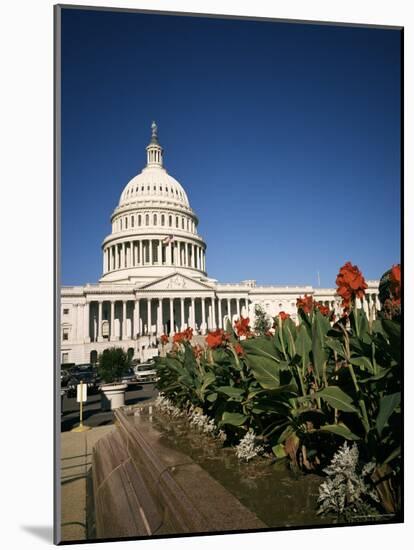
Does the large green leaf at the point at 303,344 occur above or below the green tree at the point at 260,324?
above

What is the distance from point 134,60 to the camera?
16.6 ft

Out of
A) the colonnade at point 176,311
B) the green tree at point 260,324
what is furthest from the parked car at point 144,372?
the colonnade at point 176,311

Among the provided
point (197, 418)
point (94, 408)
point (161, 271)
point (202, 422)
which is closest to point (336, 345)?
point (202, 422)

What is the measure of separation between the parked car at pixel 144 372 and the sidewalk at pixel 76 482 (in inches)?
151

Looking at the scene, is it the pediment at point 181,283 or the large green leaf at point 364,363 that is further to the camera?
the pediment at point 181,283

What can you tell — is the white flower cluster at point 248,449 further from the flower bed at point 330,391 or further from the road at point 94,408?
the road at point 94,408

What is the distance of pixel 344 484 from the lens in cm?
329

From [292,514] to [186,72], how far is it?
14.5 feet

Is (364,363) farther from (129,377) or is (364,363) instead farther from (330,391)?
(129,377)

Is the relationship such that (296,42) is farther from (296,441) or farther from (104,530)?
(104,530)

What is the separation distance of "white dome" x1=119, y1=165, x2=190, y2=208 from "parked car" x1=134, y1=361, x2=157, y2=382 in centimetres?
3388

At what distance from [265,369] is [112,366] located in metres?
7.13

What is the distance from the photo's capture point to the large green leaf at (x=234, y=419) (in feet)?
13.6

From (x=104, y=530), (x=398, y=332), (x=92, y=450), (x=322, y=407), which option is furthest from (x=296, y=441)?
(x=92, y=450)
